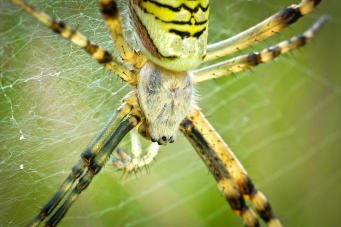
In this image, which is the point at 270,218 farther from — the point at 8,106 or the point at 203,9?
the point at 8,106

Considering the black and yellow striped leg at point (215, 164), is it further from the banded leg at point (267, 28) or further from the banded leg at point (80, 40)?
the banded leg at point (80, 40)

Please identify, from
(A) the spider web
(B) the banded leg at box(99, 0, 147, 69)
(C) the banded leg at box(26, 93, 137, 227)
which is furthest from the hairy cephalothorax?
(A) the spider web

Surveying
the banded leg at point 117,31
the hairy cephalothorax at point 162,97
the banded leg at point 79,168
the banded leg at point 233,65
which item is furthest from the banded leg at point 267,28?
the banded leg at point 79,168

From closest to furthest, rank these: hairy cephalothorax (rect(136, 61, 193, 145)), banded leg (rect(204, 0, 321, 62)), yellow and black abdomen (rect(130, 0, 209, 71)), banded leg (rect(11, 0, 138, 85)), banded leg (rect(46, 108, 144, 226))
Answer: banded leg (rect(11, 0, 138, 85)), yellow and black abdomen (rect(130, 0, 209, 71)), banded leg (rect(46, 108, 144, 226)), hairy cephalothorax (rect(136, 61, 193, 145)), banded leg (rect(204, 0, 321, 62))

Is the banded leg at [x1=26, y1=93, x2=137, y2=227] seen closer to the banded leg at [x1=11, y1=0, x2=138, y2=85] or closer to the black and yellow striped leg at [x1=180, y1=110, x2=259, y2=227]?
the banded leg at [x1=11, y1=0, x2=138, y2=85]

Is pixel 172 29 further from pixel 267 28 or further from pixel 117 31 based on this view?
pixel 267 28

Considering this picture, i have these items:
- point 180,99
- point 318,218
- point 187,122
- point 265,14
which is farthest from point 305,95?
point 180,99
